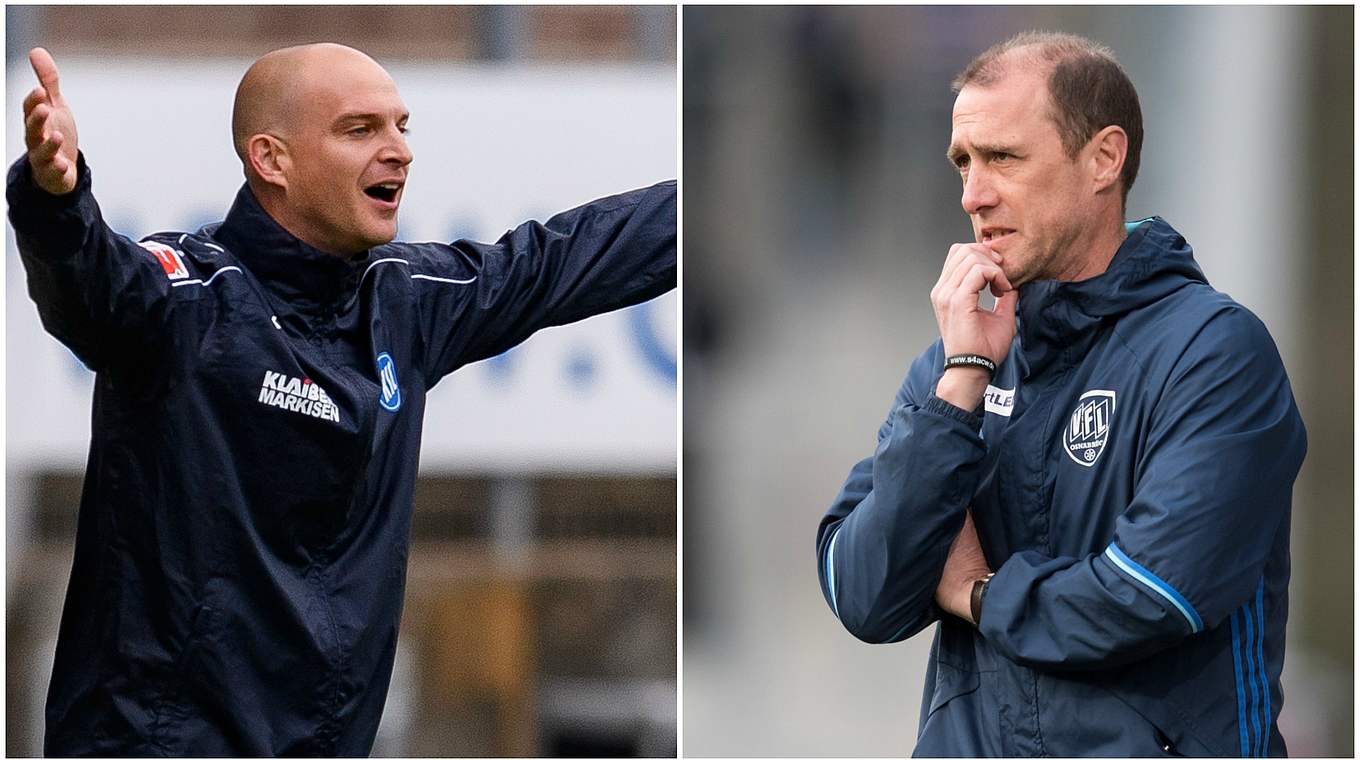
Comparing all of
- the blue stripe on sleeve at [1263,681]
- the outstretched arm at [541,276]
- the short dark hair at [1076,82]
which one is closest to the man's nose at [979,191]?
the short dark hair at [1076,82]

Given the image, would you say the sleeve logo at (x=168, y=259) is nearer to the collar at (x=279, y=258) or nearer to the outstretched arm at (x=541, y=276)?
the collar at (x=279, y=258)

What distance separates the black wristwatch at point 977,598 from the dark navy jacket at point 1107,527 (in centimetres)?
3

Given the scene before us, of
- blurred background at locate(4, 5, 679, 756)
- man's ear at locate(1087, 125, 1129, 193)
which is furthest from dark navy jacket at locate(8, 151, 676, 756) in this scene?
man's ear at locate(1087, 125, 1129, 193)

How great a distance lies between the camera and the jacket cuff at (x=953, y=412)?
2.32 metres

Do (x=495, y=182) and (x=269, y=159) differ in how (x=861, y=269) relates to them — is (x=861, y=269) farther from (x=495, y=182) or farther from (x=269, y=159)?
(x=269, y=159)

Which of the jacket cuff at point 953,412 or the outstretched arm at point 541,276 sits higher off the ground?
the outstretched arm at point 541,276

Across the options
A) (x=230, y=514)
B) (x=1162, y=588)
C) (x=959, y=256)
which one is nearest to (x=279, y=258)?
(x=230, y=514)

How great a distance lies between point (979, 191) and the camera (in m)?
2.50

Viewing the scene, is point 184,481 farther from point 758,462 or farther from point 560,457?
point 758,462

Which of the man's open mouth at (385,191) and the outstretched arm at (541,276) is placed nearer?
the man's open mouth at (385,191)

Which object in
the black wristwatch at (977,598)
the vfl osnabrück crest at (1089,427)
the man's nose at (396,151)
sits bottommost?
the black wristwatch at (977,598)

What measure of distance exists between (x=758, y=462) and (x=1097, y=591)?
203 centimetres

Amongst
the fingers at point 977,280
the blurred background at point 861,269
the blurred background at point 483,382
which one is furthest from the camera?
the blurred background at point 861,269

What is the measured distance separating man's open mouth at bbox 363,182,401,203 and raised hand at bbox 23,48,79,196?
0.70 m
